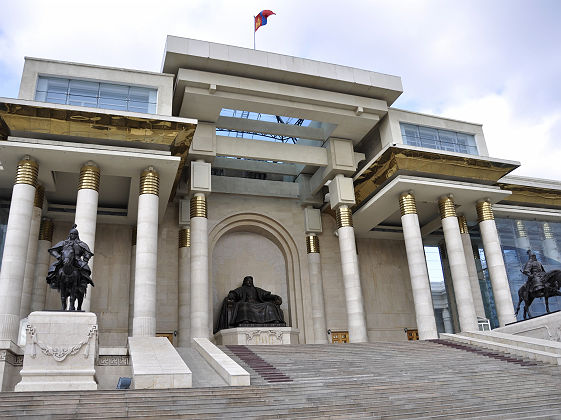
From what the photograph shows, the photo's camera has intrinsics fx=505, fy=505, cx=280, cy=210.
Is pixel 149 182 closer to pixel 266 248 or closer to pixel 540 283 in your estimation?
pixel 266 248

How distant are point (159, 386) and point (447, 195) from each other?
1400 centimetres

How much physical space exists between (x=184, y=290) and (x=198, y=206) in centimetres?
333

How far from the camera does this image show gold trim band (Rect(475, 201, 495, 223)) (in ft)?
64.2

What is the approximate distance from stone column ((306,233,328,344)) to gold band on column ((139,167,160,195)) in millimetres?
8047

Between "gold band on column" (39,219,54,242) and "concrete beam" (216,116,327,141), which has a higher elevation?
"concrete beam" (216,116,327,141)

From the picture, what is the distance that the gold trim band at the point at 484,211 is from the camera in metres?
19.6

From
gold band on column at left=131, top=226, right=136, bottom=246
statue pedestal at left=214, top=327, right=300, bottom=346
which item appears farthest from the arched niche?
gold band on column at left=131, top=226, right=136, bottom=246

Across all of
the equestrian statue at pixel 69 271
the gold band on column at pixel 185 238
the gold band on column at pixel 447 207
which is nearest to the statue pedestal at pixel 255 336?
the gold band on column at pixel 185 238

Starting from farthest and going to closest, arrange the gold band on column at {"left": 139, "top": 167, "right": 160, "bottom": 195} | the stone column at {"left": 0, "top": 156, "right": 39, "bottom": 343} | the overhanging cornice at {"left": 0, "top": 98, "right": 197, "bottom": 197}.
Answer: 1. the gold band on column at {"left": 139, "top": 167, "right": 160, "bottom": 195}
2. the overhanging cornice at {"left": 0, "top": 98, "right": 197, "bottom": 197}
3. the stone column at {"left": 0, "top": 156, "right": 39, "bottom": 343}

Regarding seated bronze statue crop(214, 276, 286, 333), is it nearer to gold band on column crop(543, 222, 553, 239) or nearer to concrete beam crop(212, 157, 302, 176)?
concrete beam crop(212, 157, 302, 176)

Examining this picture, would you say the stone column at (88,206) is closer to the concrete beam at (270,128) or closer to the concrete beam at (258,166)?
the concrete beam at (270,128)

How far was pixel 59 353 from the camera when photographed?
9773mm

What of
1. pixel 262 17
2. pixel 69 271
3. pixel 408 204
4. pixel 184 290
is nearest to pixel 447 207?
pixel 408 204

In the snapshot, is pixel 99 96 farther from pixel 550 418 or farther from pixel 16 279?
pixel 550 418
